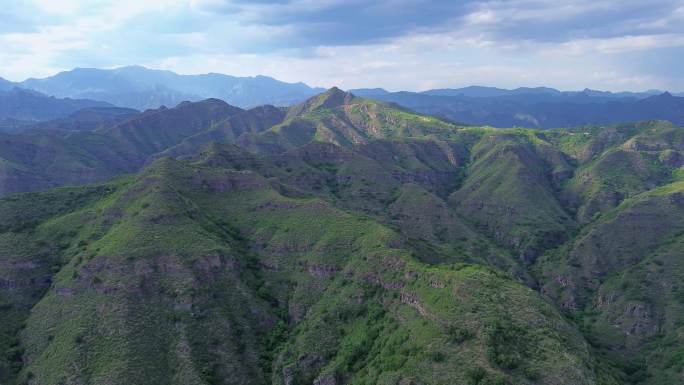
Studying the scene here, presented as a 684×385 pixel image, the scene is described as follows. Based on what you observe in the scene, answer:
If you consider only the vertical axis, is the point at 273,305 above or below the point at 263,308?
below

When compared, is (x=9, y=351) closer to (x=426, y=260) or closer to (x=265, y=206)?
(x=265, y=206)

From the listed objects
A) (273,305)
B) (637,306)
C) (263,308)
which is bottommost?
(637,306)

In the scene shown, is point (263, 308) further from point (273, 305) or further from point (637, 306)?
point (637, 306)

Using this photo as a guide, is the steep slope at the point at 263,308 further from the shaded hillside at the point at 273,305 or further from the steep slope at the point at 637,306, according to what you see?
the steep slope at the point at 637,306

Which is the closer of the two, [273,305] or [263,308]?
[263,308]

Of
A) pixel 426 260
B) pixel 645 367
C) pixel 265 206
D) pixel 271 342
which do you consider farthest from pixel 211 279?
pixel 645 367

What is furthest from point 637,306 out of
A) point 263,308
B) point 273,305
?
point 263,308

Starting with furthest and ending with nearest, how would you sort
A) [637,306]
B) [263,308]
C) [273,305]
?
1. [637,306]
2. [273,305]
3. [263,308]

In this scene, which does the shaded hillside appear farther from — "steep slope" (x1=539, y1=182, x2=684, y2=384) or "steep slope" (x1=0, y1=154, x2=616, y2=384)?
"steep slope" (x1=539, y1=182, x2=684, y2=384)

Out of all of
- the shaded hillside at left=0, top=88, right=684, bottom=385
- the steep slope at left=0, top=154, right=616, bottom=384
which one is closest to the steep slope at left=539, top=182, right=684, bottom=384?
the shaded hillside at left=0, top=88, right=684, bottom=385
